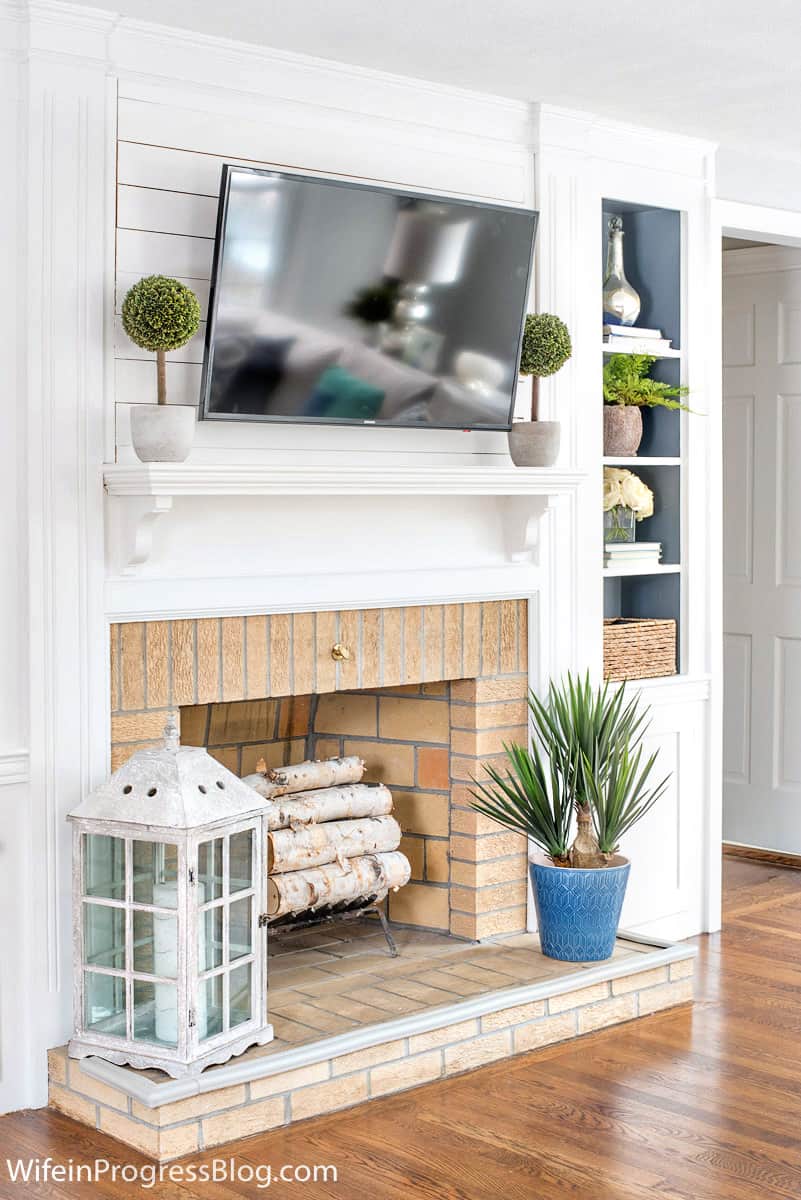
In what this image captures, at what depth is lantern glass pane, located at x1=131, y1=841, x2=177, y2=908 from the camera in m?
3.06

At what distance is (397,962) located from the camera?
152 inches

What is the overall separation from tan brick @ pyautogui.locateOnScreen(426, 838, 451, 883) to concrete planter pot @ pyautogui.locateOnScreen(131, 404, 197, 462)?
148cm

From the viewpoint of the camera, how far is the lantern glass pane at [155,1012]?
10.1 ft

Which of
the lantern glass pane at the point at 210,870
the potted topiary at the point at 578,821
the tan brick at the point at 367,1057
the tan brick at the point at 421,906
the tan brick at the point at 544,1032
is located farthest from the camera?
the tan brick at the point at 421,906

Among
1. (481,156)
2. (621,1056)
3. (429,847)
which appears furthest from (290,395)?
(621,1056)

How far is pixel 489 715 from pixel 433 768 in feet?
0.76

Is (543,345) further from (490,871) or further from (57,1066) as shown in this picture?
(57,1066)

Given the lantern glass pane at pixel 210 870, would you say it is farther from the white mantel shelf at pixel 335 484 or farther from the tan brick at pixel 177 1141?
the white mantel shelf at pixel 335 484

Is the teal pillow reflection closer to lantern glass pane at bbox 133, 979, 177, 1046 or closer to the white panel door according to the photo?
lantern glass pane at bbox 133, 979, 177, 1046

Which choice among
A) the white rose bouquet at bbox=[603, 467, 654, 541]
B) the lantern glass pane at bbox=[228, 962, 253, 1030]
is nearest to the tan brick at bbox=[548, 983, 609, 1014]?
the lantern glass pane at bbox=[228, 962, 253, 1030]

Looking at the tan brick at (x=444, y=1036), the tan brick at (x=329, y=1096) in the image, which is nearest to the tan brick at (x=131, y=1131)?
the tan brick at (x=329, y=1096)

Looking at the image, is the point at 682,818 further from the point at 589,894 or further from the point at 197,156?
the point at 197,156

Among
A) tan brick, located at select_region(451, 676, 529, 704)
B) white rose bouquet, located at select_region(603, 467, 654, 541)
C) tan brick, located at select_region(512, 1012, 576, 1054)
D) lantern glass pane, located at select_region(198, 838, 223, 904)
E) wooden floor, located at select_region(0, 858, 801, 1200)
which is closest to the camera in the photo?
wooden floor, located at select_region(0, 858, 801, 1200)

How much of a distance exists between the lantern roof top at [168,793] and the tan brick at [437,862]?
3.33ft
